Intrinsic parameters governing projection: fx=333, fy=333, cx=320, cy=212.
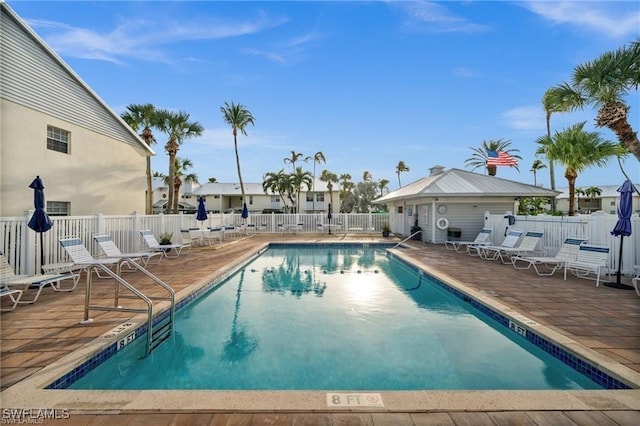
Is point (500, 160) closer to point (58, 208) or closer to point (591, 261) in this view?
point (591, 261)

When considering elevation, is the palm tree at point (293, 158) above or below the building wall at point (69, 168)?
above

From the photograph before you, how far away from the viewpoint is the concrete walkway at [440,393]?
7.98ft

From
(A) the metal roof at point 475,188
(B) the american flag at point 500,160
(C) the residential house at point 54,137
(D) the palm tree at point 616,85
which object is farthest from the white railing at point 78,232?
(B) the american flag at point 500,160

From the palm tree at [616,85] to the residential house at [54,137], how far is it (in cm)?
1649

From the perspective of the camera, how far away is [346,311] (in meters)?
6.16

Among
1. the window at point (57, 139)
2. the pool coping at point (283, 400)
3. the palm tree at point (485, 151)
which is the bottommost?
the pool coping at point (283, 400)

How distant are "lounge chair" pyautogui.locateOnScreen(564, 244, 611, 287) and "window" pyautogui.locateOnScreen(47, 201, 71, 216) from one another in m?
14.4

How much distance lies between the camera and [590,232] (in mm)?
8234

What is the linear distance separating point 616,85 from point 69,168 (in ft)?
56.5

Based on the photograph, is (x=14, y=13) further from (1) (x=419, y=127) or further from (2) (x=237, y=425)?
(1) (x=419, y=127)

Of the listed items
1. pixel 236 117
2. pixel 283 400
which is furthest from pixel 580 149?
pixel 236 117

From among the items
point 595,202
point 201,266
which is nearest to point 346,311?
point 201,266

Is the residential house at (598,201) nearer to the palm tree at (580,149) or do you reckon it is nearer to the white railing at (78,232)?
the palm tree at (580,149)

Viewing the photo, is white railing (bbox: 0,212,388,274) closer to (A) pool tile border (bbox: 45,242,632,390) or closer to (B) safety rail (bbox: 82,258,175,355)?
A: (B) safety rail (bbox: 82,258,175,355)
